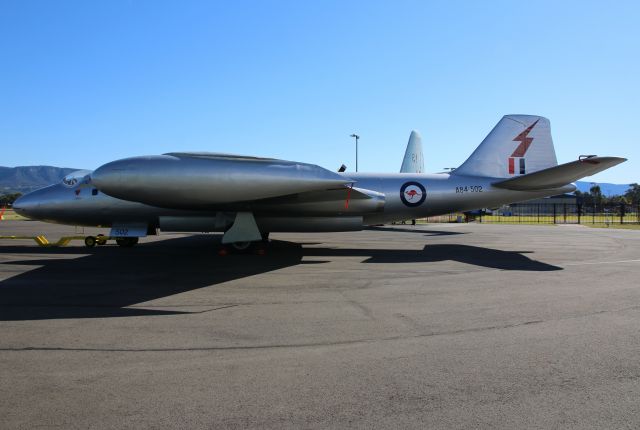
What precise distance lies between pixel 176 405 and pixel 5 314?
4.26 m

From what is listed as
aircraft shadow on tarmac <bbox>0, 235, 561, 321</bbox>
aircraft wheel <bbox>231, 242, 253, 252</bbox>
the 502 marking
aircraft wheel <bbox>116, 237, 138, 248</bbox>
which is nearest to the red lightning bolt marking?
the 502 marking

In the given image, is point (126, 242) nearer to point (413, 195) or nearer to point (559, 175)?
point (413, 195)

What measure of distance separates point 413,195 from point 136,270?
9403 mm

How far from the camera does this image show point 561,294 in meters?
7.60

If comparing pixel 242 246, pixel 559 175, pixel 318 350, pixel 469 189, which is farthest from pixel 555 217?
pixel 318 350

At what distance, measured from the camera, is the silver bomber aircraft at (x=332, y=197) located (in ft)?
36.9

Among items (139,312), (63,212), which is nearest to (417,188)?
(139,312)

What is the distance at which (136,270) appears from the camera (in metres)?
10.1

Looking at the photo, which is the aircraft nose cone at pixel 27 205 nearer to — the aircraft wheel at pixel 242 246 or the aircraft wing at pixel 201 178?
the aircraft wing at pixel 201 178

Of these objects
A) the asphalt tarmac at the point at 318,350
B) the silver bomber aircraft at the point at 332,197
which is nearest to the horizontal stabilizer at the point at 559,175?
the silver bomber aircraft at the point at 332,197

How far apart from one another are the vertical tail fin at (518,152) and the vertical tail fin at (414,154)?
22.6m

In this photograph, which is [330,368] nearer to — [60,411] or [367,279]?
[60,411]

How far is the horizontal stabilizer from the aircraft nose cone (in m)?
15.9

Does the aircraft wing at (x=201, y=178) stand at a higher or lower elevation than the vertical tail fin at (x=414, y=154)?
lower
